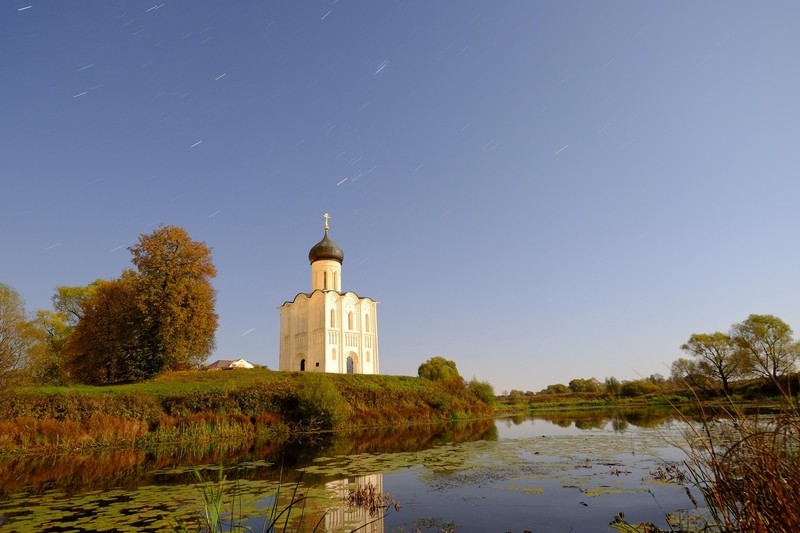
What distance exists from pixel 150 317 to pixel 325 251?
870 inches

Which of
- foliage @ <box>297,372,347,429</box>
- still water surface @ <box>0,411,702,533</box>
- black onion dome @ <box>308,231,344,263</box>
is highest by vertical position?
black onion dome @ <box>308,231,344,263</box>

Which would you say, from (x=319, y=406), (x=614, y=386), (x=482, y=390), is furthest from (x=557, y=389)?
(x=319, y=406)

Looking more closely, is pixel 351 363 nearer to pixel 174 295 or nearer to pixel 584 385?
pixel 174 295

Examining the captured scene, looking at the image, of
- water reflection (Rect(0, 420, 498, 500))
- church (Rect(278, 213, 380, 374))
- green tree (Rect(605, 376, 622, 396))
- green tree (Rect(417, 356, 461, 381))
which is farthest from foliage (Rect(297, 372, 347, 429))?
green tree (Rect(605, 376, 622, 396))

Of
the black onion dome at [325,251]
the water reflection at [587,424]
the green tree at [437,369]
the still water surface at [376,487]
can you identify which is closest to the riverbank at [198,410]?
the still water surface at [376,487]

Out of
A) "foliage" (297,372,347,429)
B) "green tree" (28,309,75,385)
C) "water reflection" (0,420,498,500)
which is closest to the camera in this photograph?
"water reflection" (0,420,498,500)

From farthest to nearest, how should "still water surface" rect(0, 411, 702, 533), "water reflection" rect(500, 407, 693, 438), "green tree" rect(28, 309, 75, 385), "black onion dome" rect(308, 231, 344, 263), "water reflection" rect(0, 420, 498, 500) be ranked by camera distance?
"black onion dome" rect(308, 231, 344, 263) → "green tree" rect(28, 309, 75, 385) → "water reflection" rect(500, 407, 693, 438) → "water reflection" rect(0, 420, 498, 500) → "still water surface" rect(0, 411, 702, 533)

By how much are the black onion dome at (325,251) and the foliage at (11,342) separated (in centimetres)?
2962

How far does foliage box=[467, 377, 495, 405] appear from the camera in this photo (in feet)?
144

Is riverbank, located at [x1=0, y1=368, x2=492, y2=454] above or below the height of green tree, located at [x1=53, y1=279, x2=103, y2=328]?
below

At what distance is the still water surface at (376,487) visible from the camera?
714 centimetres

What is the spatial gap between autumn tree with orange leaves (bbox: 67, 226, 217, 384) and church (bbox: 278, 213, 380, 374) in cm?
1416

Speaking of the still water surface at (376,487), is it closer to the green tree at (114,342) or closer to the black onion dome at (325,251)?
the green tree at (114,342)

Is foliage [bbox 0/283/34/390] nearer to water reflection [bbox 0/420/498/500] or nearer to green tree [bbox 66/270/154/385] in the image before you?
water reflection [bbox 0/420/498/500]
